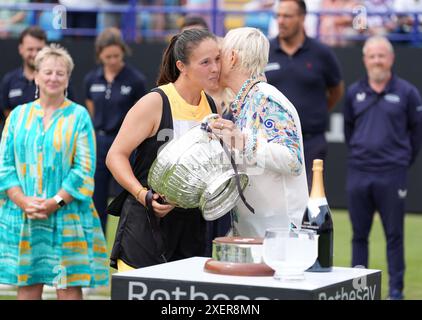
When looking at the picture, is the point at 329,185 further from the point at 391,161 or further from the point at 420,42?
the point at 391,161

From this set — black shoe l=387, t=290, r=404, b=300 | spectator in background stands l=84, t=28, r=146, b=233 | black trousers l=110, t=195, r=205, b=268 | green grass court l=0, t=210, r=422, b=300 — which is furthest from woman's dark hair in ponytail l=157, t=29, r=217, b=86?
spectator in background stands l=84, t=28, r=146, b=233

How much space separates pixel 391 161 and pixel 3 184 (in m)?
3.60

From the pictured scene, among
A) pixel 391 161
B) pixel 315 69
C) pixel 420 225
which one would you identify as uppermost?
pixel 315 69

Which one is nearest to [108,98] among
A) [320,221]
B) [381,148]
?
[381,148]

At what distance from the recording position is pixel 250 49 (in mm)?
4559

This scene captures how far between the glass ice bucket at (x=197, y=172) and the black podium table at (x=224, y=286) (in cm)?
35

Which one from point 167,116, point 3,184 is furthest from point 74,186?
point 167,116

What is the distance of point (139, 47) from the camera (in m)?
14.5

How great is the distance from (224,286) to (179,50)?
1609 millimetres

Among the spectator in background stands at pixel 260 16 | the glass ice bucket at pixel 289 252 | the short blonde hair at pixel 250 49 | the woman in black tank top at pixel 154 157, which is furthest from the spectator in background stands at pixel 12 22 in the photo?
the glass ice bucket at pixel 289 252

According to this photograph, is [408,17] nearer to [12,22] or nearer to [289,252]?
[12,22]

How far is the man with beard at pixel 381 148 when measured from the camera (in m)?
8.56
